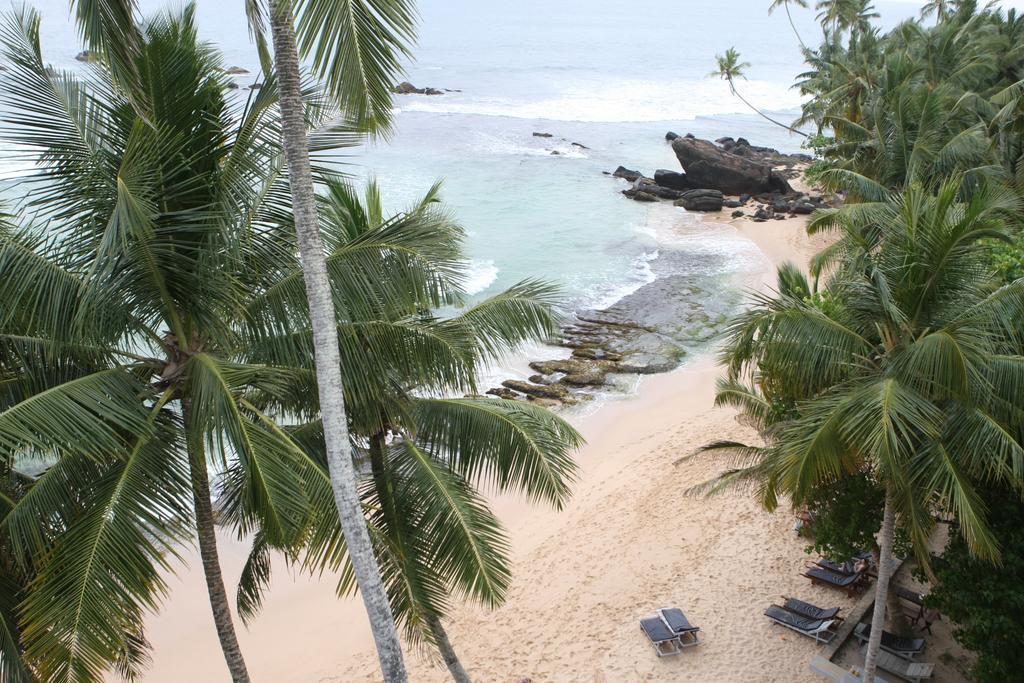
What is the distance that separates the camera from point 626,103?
267 feet

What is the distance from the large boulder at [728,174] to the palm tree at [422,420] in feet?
127

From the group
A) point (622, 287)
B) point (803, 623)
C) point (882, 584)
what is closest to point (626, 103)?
point (622, 287)

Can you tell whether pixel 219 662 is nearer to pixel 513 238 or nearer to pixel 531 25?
pixel 513 238

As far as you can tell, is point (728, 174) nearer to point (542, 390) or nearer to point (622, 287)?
point (622, 287)

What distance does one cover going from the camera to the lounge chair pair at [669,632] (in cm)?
1160

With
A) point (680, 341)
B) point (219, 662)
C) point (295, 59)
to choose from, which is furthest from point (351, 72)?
point (680, 341)

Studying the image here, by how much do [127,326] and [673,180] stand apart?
42.0 m

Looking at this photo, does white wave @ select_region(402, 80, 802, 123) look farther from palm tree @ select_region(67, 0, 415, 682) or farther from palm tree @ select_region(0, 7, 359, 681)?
palm tree @ select_region(67, 0, 415, 682)

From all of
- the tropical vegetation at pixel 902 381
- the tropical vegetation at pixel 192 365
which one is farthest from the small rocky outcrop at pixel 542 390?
the tropical vegetation at pixel 192 365

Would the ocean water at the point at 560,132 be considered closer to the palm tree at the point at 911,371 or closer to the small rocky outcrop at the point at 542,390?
the small rocky outcrop at the point at 542,390

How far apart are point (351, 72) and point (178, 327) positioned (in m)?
2.79

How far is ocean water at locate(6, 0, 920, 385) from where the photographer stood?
1383 inches

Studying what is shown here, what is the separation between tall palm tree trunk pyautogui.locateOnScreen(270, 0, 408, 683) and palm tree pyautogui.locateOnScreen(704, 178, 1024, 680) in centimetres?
394

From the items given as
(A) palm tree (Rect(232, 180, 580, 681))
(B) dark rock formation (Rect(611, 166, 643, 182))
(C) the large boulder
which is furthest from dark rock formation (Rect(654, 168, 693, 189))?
(A) palm tree (Rect(232, 180, 580, 681))
